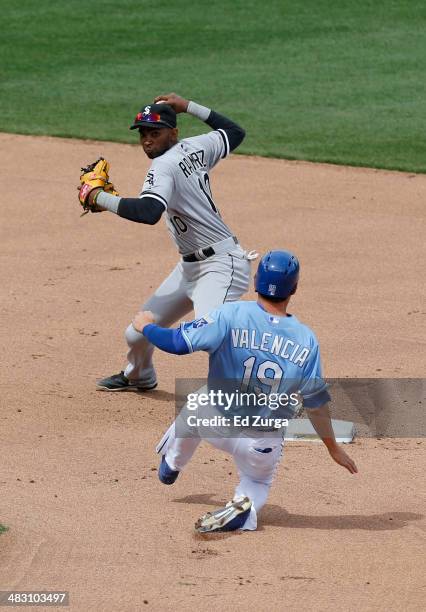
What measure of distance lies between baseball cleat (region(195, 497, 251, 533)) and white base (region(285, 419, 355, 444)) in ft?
5.21

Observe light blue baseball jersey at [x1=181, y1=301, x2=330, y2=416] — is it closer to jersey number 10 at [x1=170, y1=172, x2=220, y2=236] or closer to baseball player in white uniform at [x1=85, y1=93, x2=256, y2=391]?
baseball player in white uniform at [x1=85, y1=93, x2=256, y2=391]

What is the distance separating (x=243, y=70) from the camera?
1842 cm

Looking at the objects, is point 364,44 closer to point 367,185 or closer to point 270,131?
point 270,131

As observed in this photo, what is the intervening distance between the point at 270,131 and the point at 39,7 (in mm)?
7863

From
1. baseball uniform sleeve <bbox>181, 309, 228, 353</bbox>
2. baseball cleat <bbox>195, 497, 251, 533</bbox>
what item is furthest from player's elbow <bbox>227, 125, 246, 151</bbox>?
baseball cleat <bbox>195, 497, 251, 533</bbox>

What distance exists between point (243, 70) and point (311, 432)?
11414mm

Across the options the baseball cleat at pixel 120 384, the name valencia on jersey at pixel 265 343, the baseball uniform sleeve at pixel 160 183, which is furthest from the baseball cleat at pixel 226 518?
the baseball cleat at pixel 120 384

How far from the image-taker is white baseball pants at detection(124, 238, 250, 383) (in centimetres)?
793

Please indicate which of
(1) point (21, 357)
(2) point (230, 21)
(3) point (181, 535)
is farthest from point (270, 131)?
(3) point (181, 535)

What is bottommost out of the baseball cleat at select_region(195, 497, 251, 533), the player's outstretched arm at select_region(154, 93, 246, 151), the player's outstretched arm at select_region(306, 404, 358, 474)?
the baseball cleat at select_region(195, 497, 251, 533)

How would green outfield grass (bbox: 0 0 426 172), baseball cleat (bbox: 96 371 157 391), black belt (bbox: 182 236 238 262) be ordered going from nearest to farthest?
black belt (bbox: 182 236 238 262), baseball cleat (bbox: 96 371 157 391), green outfield grass (bbox: 0 0 426 172)

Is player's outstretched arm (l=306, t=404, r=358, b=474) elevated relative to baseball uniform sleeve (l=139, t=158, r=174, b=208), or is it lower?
lower

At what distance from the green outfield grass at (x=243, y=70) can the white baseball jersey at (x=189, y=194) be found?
6.64 meters

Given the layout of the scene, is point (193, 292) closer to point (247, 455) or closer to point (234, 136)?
point (234, 136)
